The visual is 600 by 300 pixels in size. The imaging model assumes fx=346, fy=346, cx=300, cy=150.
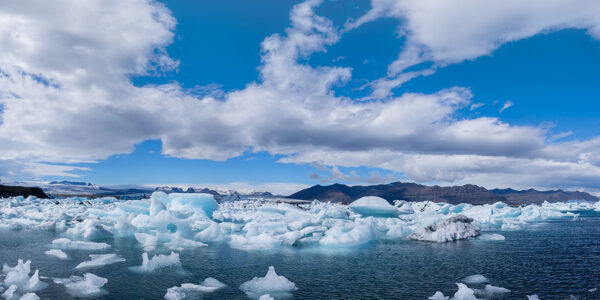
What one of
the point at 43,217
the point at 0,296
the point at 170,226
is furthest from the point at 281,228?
the point at 43,217

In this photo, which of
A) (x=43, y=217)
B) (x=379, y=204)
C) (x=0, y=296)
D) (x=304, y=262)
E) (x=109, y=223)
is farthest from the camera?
Answer: (x=379, y=204)

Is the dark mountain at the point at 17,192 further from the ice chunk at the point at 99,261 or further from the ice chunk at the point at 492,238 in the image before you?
the ice chunk at the point at 492,238

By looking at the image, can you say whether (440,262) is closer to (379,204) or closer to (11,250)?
(11,250)

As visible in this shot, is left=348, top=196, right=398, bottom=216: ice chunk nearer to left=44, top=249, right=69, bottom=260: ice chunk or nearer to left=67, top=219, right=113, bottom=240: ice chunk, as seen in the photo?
left=67, top=219, right=113, bottom=240: ice chunk

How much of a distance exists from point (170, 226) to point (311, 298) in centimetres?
1915

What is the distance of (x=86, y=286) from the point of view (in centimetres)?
1181

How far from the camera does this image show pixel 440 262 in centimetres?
1739

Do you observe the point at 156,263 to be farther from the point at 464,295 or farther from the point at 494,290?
the point at 494,290

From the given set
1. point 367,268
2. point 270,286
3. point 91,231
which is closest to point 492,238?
point 367,268

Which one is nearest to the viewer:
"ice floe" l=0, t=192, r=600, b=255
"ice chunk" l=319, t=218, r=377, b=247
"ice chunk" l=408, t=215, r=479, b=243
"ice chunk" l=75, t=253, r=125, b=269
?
"ice chunk" l=75, t=253, r=125, b=269

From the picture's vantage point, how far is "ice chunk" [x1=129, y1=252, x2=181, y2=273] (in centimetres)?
1470

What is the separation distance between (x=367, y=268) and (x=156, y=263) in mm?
9399

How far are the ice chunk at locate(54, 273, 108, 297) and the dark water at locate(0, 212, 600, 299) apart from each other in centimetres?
27

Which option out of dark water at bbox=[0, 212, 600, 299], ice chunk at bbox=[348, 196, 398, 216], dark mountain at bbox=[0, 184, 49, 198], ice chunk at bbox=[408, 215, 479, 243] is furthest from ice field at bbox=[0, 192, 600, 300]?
ice chunk at bbox=[348, 196, 398, 216]
